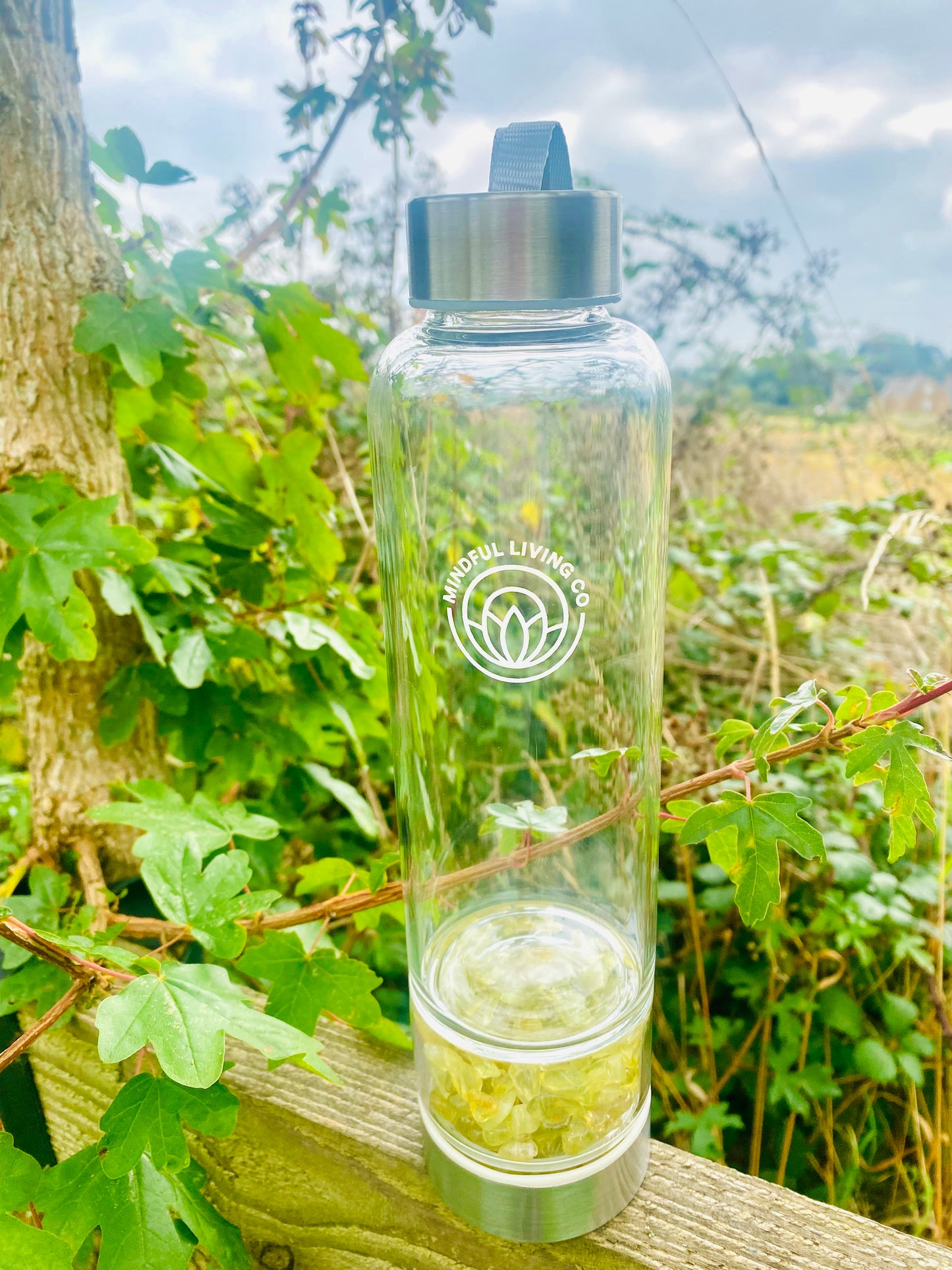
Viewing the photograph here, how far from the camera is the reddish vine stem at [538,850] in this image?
1.75 feet

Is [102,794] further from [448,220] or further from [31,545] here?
[448,220]

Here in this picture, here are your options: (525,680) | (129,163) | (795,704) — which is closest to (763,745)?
(795,704)

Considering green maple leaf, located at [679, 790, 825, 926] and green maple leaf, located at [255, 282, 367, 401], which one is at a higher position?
green maple leaf, located at [255, 282, 367, 401]

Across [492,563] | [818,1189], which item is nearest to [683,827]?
[492,563]

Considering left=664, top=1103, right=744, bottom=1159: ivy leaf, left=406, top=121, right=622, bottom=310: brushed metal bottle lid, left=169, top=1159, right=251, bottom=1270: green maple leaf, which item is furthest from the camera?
left=664, top=1103, right=744, bottom=1159: ivy leaf

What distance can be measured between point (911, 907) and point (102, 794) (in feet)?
2.77

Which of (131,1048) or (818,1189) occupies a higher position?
(131,1048)

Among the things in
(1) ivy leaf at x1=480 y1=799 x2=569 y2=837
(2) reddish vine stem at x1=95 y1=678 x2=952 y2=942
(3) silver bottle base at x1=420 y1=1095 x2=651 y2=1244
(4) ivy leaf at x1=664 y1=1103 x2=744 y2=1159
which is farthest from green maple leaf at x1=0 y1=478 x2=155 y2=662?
(4) ivy leaf at x1=664 y1=1103 x2=744 y2=1159

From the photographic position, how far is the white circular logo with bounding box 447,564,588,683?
1.77 feet

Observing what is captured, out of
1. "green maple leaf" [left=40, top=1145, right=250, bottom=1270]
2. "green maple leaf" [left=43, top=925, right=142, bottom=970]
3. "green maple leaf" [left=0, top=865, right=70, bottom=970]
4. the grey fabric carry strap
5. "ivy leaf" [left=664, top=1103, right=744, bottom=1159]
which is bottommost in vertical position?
"ivy leaf" [left=664, top=1103, right=744, bottom=1159]

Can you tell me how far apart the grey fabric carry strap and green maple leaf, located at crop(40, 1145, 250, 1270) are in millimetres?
580

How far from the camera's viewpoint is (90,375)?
2.47 feet

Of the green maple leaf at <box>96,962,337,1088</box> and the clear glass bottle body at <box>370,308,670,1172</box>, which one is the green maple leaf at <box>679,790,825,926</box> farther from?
the green maple leaf at <box>96,962,337,1088</box>

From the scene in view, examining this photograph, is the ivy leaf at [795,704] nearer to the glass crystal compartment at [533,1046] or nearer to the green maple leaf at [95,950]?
the glass crystal compartment at [533,1046]
